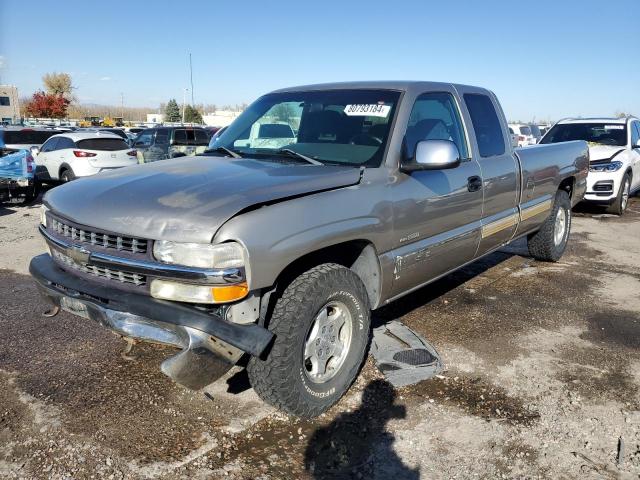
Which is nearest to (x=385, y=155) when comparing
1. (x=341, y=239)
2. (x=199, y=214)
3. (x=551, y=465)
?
(x=341, y=239)

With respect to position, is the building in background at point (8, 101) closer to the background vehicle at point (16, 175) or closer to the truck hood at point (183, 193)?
the background vehicle at point (16, 175)

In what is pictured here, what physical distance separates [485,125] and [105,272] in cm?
343

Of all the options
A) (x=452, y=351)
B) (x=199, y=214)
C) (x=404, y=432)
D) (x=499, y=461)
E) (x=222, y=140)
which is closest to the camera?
(x=199, y=214)

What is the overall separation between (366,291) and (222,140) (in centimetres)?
181

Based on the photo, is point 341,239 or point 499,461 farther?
point 341,239

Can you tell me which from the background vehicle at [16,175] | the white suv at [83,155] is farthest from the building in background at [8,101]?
the background vehicle at [16,175]

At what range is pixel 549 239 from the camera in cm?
625

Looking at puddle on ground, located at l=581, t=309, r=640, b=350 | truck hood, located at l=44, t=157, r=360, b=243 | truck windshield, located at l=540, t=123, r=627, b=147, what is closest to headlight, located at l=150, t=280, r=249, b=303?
truck hood, located at l=44, t=157, r=360, b=243

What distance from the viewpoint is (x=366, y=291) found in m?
3.32

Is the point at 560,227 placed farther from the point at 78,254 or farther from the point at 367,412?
the point at 78,254

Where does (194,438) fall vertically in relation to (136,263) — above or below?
below

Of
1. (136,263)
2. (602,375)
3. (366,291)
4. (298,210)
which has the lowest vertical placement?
(602,375)

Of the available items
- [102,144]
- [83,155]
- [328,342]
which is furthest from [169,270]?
[102,144]

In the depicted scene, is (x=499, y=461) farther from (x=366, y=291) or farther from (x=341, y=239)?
(x=341, y=239)
